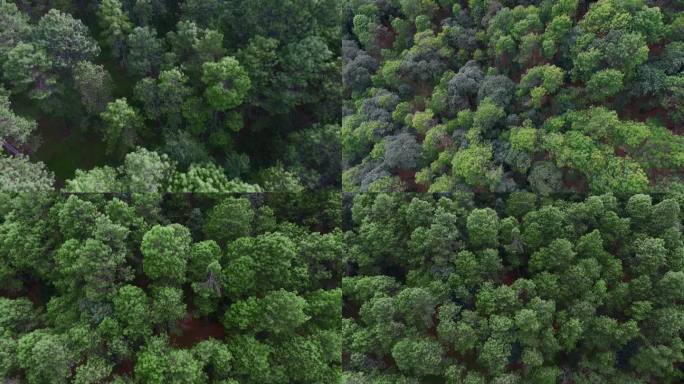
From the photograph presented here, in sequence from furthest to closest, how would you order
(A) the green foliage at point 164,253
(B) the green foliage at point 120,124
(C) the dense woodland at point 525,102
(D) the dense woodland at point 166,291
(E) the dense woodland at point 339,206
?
(B) the green foliage at point 120,124
(C) the dense woodland at point 525,102
(E) the dense woodland at point 339,206
(A) the green foliage at point 164,253
(D) the dense woodland at point 166,291

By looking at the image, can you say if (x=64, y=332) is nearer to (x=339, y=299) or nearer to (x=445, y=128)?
(x=339, y=299)

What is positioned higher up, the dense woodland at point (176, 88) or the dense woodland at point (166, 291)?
the dense woodland at point (176, 88)

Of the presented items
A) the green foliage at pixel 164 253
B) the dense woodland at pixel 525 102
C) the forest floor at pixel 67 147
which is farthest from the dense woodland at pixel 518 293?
the forest floor at pixel 67 147

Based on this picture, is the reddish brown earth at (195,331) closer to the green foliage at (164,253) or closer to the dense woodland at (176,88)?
the green foliage at (164,253)

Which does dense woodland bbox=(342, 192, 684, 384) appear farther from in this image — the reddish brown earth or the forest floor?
the forest floor

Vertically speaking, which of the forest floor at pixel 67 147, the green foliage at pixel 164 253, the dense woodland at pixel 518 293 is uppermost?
the forest floor at pixel 67 147
